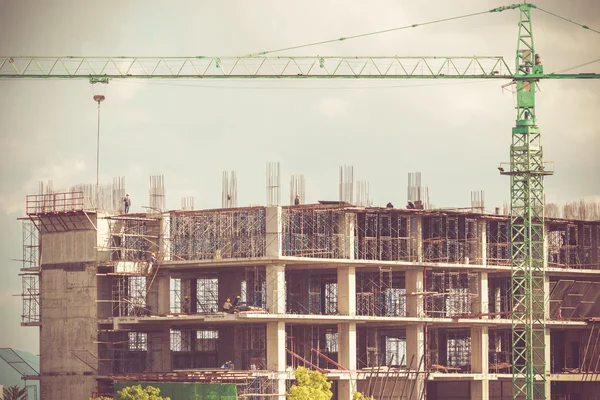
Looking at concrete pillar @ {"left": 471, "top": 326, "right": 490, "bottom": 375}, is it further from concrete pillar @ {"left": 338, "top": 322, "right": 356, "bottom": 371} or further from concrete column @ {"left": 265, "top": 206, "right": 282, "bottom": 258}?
concrete column @ {"left": 265, "top": 206, "right": 282, "bottom": 258}

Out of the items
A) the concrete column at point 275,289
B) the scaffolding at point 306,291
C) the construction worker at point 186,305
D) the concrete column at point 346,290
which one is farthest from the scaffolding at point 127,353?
the concrete column at point 346,290

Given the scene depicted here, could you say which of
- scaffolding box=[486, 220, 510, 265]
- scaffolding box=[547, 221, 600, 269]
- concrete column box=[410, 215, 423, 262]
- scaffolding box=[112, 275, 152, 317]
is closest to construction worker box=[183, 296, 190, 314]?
scaffolding box=[112, 275, 152, 317]

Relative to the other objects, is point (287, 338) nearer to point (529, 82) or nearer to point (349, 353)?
point (349, 353)

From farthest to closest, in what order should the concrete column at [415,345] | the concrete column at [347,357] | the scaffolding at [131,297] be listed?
1. the concrete column at [415,345]
2. the scaffolding at [131,297]
3. the concrete column at [347,357]

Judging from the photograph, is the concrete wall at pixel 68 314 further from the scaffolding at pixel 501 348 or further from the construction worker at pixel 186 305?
the scaffolding at pixel 501 348

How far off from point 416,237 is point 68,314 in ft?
83.1

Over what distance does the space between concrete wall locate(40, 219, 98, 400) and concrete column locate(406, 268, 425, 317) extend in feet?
74.0

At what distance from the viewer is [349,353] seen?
329ft

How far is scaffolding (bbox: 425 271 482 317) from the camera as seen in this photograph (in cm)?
10725

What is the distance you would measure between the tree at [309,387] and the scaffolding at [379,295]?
12.7 metres

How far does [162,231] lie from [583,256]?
119 feet

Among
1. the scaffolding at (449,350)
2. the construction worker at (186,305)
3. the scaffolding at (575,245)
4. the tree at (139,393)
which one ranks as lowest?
the tree at (139,393)

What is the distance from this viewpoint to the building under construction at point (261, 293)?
321 ft

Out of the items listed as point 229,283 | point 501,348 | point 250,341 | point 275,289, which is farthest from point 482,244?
point 275,289
